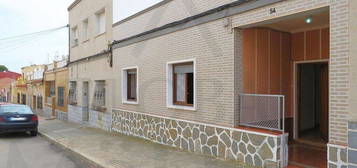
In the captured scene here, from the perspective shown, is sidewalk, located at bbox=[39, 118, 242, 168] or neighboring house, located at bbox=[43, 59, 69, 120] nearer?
sidewalk, located at bbox=[39, 118, 242, 168]

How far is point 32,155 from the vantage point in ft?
26.6

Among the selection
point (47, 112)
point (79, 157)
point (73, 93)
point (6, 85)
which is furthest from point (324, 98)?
point (6, 85)

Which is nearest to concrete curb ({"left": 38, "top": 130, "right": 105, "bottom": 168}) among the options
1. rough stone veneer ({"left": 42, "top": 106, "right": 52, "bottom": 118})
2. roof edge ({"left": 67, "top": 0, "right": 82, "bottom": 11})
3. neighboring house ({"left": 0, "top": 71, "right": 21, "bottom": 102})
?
roof edge ({"left": 67, "top": 0, "right": 82, "bottom": 11})

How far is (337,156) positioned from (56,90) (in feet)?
64.3

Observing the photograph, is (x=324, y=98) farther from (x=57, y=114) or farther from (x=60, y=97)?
(x=57, y=114)

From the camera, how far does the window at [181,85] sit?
A: 7613 millimetres

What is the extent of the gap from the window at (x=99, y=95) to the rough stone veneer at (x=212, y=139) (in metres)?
3.63

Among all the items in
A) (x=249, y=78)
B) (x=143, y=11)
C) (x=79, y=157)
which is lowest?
(x=79, y=157)

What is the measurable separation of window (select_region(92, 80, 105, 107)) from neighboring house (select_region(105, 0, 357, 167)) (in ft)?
12.5

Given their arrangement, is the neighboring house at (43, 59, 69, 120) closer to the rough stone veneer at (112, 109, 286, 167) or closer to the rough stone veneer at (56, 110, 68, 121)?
the rough stone veneer at (56, 110, 68, 121)

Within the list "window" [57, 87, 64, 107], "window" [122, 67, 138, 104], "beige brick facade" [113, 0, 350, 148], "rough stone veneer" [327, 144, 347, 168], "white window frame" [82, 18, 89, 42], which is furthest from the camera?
"window" [57, 87, 64, 107]

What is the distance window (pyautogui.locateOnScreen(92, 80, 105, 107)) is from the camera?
1309cm

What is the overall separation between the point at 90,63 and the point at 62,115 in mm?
6076

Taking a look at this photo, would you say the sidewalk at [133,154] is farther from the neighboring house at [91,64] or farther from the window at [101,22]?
the window at [101,22]
